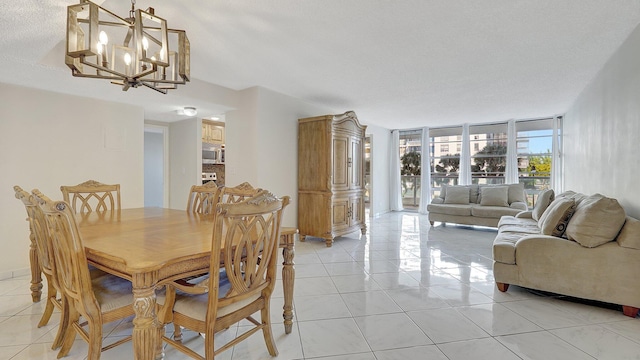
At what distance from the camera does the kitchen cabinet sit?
18.5 ft

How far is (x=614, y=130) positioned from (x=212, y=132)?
5816 mm

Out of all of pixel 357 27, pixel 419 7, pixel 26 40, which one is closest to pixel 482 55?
pixel 419 7

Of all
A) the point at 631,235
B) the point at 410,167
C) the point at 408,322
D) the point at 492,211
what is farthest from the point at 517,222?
the point at 410,167

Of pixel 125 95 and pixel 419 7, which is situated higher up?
pixel 419 7

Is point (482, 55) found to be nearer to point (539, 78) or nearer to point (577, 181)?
point (539, 78)

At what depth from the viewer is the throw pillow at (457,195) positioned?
6.14m

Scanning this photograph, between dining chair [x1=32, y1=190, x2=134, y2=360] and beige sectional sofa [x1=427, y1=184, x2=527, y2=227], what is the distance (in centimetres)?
564

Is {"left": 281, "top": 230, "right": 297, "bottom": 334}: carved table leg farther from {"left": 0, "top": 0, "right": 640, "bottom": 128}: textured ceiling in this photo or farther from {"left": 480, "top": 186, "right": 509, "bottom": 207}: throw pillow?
{"left": 480, "top": 186, "right": 509, "bottom": 207}: throw pillow

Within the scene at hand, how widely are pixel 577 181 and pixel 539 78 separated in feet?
6.34

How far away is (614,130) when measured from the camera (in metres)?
2.99

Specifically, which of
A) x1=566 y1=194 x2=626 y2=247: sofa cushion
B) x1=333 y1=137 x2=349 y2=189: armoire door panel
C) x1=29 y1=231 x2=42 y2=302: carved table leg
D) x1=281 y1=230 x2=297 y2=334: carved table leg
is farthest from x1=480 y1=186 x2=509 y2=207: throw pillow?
x1=29 y1=231 x2=42 y2=302: carved table leg

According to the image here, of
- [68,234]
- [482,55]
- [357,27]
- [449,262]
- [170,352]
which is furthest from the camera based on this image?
[449,262]

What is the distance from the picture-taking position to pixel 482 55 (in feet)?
10.1

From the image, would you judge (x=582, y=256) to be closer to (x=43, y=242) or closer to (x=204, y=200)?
(x=204, y=200)
